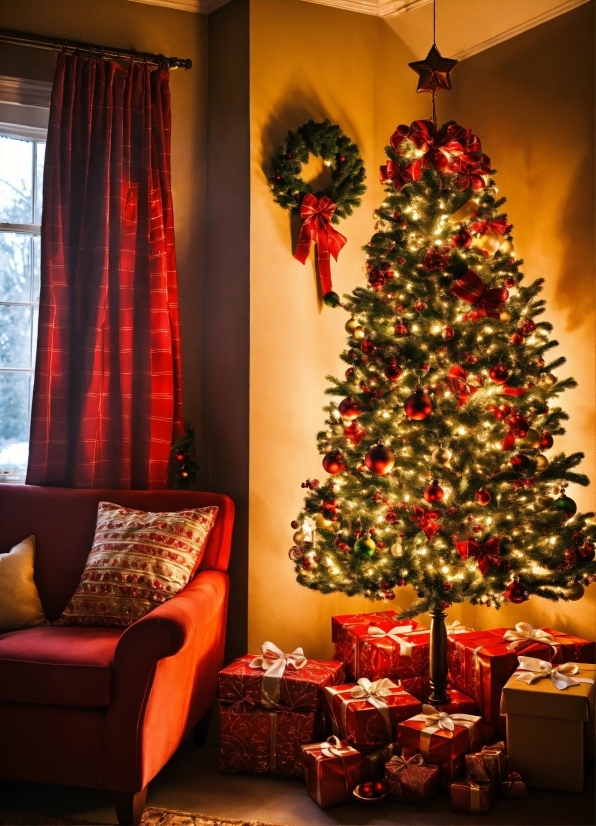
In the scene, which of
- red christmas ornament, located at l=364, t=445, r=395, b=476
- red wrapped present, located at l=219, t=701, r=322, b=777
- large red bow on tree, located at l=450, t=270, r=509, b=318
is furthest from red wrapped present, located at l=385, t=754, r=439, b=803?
large red bow on tree, located at l=450, t=270, r=509, b=318

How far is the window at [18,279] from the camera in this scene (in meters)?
3.39

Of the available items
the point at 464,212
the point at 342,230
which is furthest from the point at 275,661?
the point at 342,230

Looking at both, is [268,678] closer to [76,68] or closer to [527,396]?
[527,396]

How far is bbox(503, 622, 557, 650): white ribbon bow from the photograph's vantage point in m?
2.74

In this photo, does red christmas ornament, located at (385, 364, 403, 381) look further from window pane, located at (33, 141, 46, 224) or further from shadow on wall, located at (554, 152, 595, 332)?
window pane, located at (33, 141, 46, 224)

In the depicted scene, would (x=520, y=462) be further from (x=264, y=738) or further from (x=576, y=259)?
(x=264, y=738)

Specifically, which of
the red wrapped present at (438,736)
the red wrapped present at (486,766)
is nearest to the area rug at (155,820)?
the red wrapped present at (438,736)

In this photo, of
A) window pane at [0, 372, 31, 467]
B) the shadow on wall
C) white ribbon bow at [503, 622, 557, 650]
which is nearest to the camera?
white ribbon bow at [503, 622, 557, 650]

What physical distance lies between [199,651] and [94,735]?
0.49 meters

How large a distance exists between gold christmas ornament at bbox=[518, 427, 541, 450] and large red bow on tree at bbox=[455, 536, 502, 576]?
323 mm

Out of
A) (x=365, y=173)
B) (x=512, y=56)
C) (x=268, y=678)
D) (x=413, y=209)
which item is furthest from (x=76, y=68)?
(x=268, y=678)

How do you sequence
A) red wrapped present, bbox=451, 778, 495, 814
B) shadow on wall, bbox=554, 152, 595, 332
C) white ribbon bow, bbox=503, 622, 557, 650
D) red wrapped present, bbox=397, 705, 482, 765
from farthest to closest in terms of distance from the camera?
shadow on wall, bbox=554, 152, 595, 332, white ribbon bow, bbox=503, 622, 557, 650, red wrapped present, bbox=397, 705, 482, 765, red wrapped present, bbox=451, 778, 495, 814

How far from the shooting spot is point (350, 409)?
2.59 m

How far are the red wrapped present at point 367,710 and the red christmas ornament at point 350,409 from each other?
909mm
